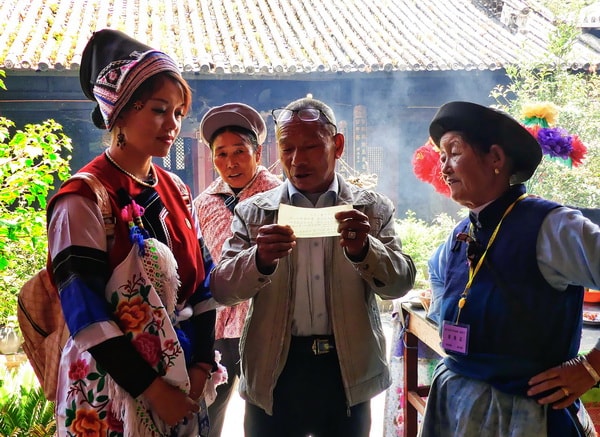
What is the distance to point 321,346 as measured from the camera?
75.7 inches

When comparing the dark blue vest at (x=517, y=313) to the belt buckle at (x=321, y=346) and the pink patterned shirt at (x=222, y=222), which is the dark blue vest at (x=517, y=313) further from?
the pink patterned shirt at (x=222, y=222)

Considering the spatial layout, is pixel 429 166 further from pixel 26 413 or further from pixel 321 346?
pixel 26 413

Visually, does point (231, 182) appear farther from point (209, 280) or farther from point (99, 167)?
point (99, 167)

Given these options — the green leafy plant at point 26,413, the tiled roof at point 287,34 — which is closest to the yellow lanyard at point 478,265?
the green leafy plant at point 26,413

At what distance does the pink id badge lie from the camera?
5.81 ft

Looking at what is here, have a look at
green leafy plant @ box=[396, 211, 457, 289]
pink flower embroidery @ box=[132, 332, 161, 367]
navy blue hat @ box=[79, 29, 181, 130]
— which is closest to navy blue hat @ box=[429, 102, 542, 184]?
navy blue hat @ box=[79, 29, 181, 130]

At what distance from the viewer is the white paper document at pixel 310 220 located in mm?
1711

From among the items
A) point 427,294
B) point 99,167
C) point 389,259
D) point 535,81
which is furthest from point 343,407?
point 535,81

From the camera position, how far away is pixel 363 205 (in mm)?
1986

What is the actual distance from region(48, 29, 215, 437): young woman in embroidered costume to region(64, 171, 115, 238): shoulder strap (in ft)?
0.06

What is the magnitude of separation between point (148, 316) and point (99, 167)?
0.49 m

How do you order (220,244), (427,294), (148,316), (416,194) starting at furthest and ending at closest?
1. (416,194)
2. (427,294)
3. (220,244)
4. (148,316)

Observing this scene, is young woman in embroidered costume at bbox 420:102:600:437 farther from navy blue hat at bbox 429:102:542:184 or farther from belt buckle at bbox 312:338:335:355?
belt buckle at bbox 312:338:335:355

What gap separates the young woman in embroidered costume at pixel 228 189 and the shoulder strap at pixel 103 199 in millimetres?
1119
